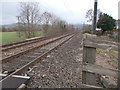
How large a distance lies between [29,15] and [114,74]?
28332 millimetres

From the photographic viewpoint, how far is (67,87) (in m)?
4.27

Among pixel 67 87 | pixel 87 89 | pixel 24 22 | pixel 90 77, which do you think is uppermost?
pixel 24 22

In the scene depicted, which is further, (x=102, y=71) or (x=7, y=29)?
(x=7, y=29)

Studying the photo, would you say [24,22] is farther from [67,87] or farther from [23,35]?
[67,87]

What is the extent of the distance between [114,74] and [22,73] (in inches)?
143

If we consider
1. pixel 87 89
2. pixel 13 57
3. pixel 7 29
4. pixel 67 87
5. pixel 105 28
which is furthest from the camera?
pixel 7 29

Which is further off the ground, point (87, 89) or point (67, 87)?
point (87, 89)

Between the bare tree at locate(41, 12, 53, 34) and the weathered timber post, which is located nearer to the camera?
the weathered timber post

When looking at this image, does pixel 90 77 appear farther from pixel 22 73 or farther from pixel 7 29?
pixel 7 29

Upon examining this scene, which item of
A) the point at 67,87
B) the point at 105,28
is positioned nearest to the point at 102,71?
the point at 67,87

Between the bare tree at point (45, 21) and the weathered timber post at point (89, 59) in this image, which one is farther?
the bare tree at point (45, 21)

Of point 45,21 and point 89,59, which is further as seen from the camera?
point 45,21

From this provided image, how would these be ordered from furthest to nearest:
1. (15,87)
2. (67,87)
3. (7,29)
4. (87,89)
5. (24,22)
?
(7,29) < (24,22) < (67,87) < (15,87) < (87,89)

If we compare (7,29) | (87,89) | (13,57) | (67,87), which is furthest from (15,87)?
(7,29)
